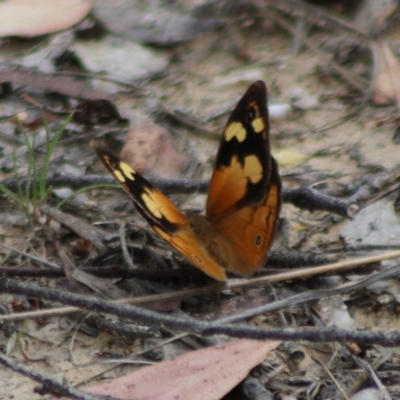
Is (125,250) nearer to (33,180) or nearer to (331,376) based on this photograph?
(33,180)

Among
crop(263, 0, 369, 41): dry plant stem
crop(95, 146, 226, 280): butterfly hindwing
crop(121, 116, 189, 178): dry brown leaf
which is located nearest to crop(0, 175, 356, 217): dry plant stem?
crop(121, 116, 189, 178): dry brown leaf

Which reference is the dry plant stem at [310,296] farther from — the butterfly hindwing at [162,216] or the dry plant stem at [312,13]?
the dry plant stem at [312,13]

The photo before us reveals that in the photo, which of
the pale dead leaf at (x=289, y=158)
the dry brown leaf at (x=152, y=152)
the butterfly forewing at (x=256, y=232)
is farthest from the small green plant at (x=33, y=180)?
the pale dead leaf at (x=289, y=158)

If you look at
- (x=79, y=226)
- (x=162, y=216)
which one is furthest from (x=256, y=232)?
(x=79, y=226)

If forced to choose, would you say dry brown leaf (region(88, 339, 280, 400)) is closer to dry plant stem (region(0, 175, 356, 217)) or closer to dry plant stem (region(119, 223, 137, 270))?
dry plant stem (region(119, 223, 137, 270))

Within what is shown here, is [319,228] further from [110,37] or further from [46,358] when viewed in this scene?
[110,37]
